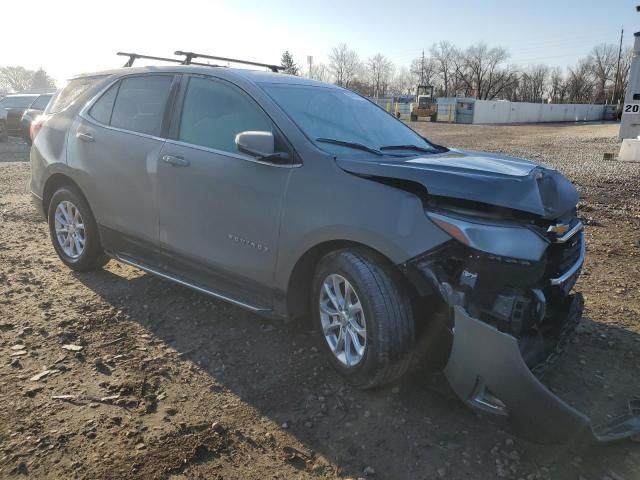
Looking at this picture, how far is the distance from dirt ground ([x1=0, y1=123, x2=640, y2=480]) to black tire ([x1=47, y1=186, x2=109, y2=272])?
0.27m

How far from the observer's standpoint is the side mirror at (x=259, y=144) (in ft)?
10.2

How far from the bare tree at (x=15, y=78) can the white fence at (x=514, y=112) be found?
273ft

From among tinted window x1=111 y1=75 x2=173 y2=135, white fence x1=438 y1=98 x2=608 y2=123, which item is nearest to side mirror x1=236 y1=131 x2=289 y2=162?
tinted window x1=111 y1=75 x2=173 y2=135

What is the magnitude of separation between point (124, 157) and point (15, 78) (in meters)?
113

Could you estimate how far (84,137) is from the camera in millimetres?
4438

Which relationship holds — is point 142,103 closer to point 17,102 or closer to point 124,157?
point 124,157

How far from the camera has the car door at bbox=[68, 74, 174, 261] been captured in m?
3.96

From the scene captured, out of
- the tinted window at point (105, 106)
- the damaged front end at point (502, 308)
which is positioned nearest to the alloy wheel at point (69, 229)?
the tinted window at point (105, 106)

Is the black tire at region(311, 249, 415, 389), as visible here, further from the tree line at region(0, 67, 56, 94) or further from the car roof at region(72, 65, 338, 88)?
the tree line at region(0, 67, 56, 94)

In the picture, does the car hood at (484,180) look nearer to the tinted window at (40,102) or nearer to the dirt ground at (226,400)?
the dirt ground at (226,400)

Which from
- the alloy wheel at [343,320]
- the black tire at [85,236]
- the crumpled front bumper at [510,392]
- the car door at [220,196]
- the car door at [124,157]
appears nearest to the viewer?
the crumpled front bumper at [510,392]

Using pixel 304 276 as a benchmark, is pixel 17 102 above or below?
above

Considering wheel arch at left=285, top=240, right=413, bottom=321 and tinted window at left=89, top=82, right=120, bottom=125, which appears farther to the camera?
tinted window at left=89, top=82, right=120, bottom=125

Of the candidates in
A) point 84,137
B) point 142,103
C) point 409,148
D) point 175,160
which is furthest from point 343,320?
point 84,137
